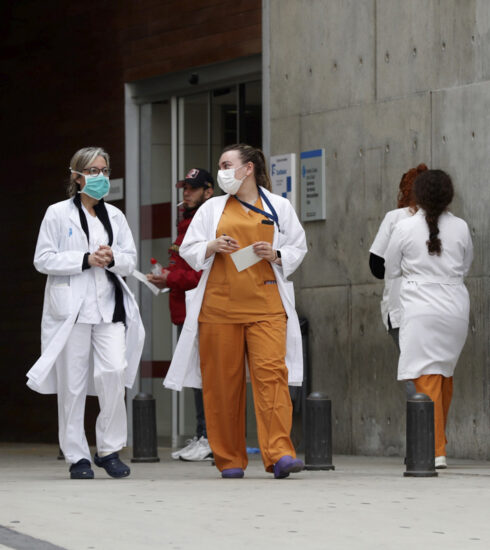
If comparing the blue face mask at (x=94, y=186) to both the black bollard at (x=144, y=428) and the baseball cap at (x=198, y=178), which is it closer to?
the baseball cap at (x=198, y=178)

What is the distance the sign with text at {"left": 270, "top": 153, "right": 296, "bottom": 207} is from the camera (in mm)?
12750

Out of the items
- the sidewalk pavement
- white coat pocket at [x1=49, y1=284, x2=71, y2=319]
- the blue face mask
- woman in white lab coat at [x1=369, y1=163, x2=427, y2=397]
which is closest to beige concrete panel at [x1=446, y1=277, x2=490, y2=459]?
woman in white lab coat at [x1=369, y1=163, x2=427, y2=397]

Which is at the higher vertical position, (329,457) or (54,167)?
(54,167)

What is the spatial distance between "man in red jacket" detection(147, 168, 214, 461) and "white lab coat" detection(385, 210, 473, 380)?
1.82 m

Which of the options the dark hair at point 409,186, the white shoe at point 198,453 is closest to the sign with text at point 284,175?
the dark hair at point 409,186

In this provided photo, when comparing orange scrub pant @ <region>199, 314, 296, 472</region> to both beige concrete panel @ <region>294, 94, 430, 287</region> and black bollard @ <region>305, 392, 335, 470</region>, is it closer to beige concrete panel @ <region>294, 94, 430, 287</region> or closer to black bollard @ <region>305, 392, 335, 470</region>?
black bollard @ <region>305, 392, 335, 470</region>

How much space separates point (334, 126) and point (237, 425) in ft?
14.2

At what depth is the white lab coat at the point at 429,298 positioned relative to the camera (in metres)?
9.84

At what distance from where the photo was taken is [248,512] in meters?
6.59

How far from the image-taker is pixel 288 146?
12.8 m

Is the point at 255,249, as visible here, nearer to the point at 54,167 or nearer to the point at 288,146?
the point at 288,146

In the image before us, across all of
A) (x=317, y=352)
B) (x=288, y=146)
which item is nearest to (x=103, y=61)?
(x=288, y=146)

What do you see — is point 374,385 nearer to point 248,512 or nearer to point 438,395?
point 438,395

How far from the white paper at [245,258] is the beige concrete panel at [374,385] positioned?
3454 mm
